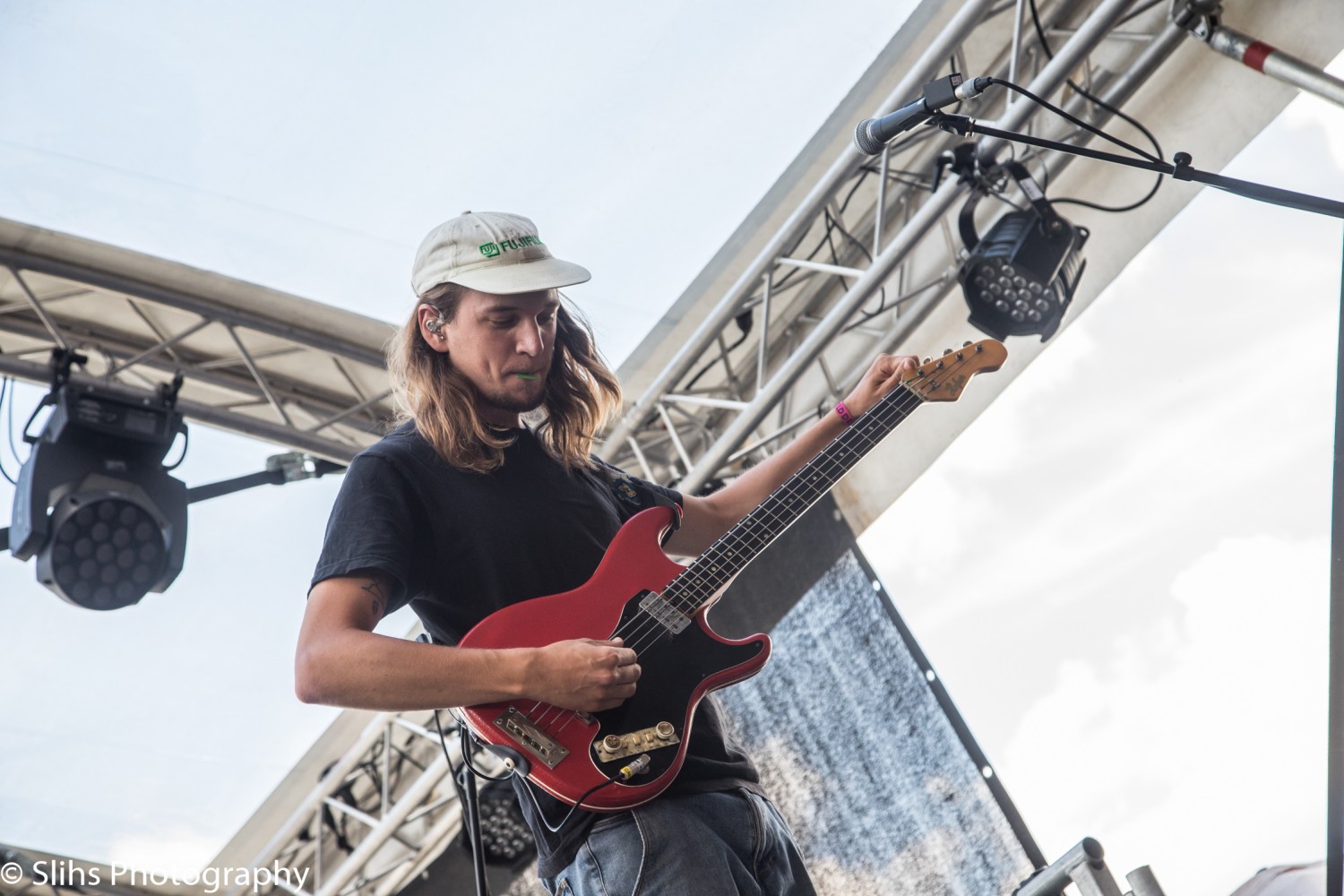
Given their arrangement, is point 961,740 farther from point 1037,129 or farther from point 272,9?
point 272,9

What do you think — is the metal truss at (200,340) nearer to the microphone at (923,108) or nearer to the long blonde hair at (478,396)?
the long blonde hair at (478,396)

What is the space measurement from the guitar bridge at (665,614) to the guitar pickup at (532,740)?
0.74ft

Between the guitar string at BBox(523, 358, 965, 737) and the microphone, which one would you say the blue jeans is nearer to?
the guitar string at BBox(523, 358, 965, 737)

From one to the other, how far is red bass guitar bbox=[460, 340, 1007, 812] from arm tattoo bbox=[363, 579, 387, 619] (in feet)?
0.38

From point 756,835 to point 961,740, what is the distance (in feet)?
7.34

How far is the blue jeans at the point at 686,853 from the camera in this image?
1.47 metres

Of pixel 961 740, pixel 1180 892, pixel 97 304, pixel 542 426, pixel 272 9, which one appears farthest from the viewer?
pixel 97 304

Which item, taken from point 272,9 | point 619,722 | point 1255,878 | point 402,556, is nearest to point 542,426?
point 402,556

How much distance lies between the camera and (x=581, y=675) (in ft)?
4.87

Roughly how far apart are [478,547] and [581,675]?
28cm

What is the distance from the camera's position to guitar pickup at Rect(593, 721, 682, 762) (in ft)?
5.01

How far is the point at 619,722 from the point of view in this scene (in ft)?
5.09

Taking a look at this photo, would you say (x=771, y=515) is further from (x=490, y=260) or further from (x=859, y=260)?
(x=859, y=260)

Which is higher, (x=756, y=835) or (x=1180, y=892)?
(x=756, y=835)
